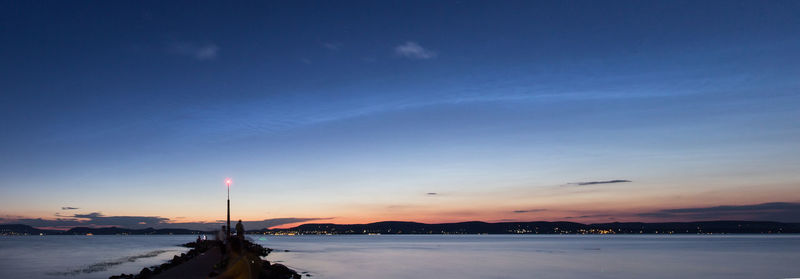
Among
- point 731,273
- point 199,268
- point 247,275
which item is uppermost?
point 247,275

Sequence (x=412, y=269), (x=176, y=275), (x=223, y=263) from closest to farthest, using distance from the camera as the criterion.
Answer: (x=223, y=263)
(x=176, y=275)
(x=412, y=269)

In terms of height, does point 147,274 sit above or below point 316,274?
above

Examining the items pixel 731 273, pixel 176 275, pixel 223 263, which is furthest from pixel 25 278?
pixel 731 273

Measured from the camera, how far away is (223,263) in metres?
13.3

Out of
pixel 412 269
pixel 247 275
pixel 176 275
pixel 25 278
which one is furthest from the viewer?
pixel 412 269

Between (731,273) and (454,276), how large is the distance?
18987 mm

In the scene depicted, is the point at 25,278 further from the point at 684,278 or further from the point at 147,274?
the point at 684,278

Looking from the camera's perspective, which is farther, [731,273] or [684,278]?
[731,273]

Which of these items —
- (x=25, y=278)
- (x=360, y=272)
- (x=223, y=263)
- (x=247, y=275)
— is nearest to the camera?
(x=247, y=275)

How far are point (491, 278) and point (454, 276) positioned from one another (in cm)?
230

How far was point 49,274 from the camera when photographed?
117 ft

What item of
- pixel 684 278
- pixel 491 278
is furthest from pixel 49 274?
pixel 684 278

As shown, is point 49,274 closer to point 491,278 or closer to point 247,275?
point 491,278

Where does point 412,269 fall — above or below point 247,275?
below
